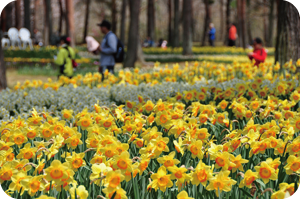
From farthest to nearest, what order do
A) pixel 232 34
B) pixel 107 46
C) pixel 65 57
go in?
pixel 232 34 < pixel 65 57 < pixel 107 46

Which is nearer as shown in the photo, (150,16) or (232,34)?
(232,34)

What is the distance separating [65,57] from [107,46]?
1.08 meters

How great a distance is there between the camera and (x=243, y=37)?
1980 cm

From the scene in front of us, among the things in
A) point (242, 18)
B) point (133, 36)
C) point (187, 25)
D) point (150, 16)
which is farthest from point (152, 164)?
point (150, 16)

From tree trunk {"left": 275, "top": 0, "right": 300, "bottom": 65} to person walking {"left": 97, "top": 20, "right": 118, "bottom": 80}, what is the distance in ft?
11.0

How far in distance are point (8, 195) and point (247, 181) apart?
133 centimetres

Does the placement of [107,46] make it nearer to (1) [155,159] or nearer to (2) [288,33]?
(2) [288,33]

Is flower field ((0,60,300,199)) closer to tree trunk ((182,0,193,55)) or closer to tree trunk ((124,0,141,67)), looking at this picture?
tree trunk ((124,0,141,67))

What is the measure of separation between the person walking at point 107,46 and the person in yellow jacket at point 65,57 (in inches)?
30.4

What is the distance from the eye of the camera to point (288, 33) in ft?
19.5

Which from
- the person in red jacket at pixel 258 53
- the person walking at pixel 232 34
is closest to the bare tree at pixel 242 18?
the person walking at pixel 232 34

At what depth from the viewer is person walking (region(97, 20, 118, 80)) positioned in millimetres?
6598

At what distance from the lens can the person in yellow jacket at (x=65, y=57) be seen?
6988mm

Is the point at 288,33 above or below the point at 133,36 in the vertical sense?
below
